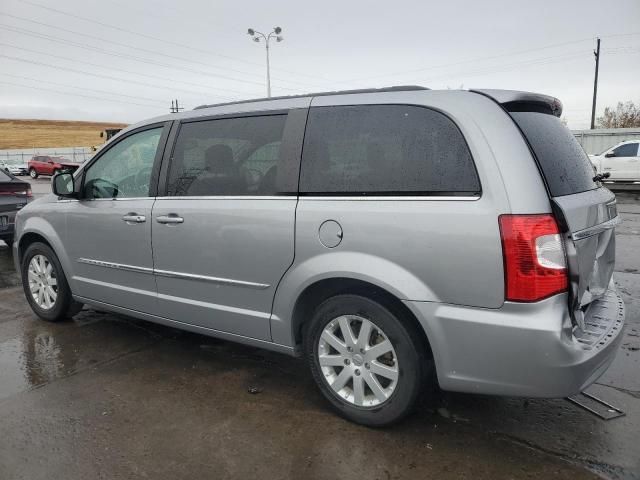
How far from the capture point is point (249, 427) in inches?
117

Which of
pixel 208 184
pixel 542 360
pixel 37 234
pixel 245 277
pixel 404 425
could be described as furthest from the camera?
pixel 37 234

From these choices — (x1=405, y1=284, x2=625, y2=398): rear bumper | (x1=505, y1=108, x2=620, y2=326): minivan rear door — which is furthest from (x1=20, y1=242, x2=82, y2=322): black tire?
(x1=505, y1=108, x2=620, y2=326): minivan rear door

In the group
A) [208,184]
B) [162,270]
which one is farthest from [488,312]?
[162,270]

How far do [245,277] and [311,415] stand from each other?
90cm

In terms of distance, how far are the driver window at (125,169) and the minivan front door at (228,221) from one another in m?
0.31

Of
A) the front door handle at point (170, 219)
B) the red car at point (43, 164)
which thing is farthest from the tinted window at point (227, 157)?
the red car at point (43, 164)

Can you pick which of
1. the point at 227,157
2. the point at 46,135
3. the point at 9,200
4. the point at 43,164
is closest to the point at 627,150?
the point at 9,200

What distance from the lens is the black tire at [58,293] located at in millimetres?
4625

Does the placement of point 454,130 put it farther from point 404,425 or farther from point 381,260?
point 404,425

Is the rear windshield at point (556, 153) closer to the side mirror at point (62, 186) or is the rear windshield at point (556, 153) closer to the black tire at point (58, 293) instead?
the side mirror at point (62, 186)

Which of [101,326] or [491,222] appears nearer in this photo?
[491,222]

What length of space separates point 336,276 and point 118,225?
1.98 metres

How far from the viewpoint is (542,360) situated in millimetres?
2377

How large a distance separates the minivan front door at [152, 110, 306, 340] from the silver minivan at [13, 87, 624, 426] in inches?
0.4
